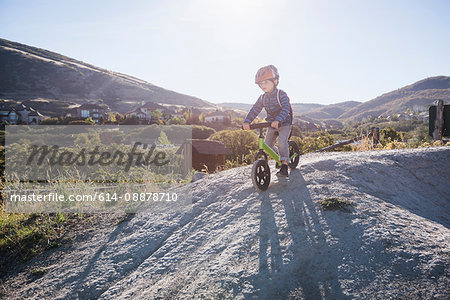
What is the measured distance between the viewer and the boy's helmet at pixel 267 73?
486cm

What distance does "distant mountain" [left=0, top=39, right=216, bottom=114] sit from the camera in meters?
124

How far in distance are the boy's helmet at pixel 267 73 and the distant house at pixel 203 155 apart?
21.6 ft

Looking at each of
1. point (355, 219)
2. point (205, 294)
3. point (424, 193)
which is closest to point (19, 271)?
point (205, 294)

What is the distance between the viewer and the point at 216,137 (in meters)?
15.6

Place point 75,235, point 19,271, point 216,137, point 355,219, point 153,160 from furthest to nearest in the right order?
point 216,137
point 153,160
point 75,235
point 19,271
point 355,219

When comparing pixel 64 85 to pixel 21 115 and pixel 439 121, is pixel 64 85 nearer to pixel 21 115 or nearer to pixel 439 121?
pixel 21 115

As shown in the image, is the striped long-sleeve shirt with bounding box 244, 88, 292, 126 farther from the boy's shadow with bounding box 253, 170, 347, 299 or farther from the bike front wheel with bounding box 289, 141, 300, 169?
the boy's shadow with bounding box 253, 170, 347, 299

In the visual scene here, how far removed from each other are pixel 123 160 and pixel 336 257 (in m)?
12.2

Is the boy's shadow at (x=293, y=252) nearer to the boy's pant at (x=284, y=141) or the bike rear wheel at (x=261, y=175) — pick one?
the bike rear wheel at (x=261, y=175)

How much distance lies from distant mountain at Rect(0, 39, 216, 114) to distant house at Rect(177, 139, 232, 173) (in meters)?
112

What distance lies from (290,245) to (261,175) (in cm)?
160

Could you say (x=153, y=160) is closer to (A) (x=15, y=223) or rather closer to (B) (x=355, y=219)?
(A) (x=15, y=223)

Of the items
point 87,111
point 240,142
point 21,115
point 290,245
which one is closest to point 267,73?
point 290,245

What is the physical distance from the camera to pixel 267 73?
192 inches
